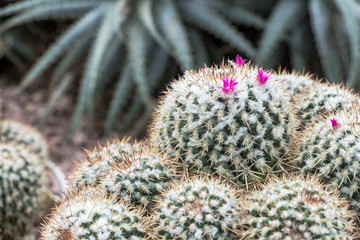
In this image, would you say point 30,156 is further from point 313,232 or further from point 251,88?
point 313,232

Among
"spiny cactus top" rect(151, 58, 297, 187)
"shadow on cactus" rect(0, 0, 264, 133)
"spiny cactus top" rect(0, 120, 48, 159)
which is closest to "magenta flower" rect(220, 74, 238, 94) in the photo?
"spiny cactus top" rect(151, 58, 297, 187)

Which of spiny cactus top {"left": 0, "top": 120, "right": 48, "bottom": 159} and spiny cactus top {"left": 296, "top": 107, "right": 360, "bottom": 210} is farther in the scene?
spiny cactus top {"left": 0, "top": 120, "right": 48, "bottom": 159}

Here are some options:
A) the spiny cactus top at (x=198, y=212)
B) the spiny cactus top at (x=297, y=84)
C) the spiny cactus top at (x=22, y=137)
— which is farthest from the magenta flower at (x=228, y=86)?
the spiny cactus top at (x=22, y=137)

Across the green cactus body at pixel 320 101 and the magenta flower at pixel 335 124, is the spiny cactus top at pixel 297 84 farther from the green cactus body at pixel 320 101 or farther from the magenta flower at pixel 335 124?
the magenta flower at pixel 335 124

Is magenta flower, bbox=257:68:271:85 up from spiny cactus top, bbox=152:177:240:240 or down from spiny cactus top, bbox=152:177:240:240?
up

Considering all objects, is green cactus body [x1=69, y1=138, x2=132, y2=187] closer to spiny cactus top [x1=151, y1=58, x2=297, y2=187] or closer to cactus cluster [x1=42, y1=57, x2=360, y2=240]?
cactus cluster [x1=42, y1=57, x2=360, y2=240]

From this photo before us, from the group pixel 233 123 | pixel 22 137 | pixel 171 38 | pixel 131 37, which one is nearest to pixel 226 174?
pixel 233 123
